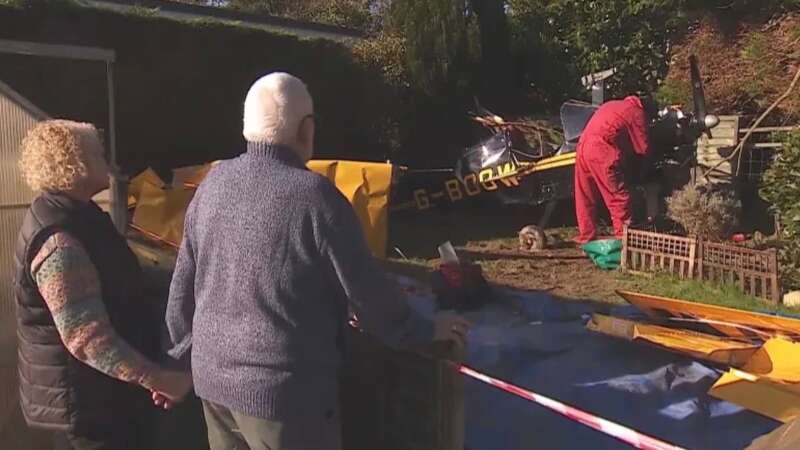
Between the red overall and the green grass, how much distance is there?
1.22m

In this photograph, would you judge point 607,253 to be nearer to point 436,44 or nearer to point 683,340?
point 683,340

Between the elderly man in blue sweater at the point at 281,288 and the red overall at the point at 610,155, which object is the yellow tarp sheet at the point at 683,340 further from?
the red overall at the point at 610,155

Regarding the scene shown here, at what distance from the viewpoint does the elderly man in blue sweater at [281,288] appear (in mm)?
2127

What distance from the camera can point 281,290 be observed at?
214 centimetres

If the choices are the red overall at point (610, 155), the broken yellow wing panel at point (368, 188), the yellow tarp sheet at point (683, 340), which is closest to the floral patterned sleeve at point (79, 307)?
the yellow tarp sheet at point (683, 340)

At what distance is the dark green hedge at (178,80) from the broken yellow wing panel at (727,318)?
20.9ft

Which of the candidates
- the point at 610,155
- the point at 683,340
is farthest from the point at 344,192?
the point at 683,340

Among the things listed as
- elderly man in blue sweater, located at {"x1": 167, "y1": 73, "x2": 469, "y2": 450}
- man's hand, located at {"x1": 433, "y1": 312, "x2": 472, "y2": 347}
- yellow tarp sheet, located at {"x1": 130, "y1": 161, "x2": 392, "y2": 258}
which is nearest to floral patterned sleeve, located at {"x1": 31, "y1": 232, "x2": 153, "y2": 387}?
elderly man in blue sweater, located at {"x1": 167, "y1": 73, "x2": 469, "y2": 450}

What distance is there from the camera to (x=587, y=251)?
8.35m

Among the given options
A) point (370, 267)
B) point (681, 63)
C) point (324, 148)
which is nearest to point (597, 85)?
point (681, 63)

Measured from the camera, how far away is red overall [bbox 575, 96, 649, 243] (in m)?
8.48

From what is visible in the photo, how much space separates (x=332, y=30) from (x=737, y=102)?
8.75 m

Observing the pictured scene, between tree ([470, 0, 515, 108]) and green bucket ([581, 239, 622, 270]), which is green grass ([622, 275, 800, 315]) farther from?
tree ([470, 0, 515, 108])

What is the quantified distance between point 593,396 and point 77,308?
7.78 feet
